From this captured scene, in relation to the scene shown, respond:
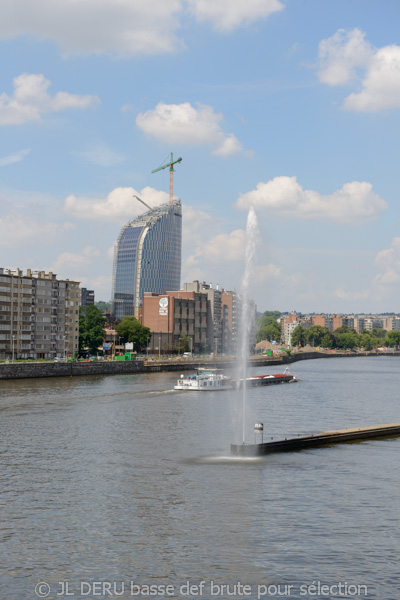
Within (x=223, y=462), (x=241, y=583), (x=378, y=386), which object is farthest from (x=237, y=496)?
(x=378, y=386)

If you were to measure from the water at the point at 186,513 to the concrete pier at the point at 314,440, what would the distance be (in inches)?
55.2

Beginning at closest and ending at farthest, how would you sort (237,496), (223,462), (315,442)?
(237,496), (223,462), (315,442)

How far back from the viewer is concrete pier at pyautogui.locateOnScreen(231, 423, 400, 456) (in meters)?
59.4

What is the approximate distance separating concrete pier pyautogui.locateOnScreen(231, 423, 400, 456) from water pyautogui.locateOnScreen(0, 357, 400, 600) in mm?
1403

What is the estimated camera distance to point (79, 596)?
2978 centimetres

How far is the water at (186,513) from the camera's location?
31.9 metres

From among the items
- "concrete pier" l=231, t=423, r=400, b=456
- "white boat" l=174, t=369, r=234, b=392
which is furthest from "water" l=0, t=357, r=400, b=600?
"white boat" l=174, t=369, r=234, b=392

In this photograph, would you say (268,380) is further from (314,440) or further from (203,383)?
(314,440)

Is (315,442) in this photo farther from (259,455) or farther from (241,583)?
(241,583)

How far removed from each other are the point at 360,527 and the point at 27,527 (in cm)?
1826

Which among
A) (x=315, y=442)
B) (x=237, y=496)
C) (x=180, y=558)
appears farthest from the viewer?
(x=315, y=442)

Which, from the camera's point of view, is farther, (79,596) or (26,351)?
(26,351)

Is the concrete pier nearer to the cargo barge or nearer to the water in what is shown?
the water

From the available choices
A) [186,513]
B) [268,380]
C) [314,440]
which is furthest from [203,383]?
[186,513]
